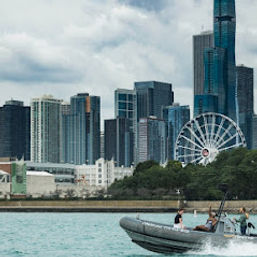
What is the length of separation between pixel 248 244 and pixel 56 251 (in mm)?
14825

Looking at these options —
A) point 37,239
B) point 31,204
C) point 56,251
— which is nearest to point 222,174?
point 31,204

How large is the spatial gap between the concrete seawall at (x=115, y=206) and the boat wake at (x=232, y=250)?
88408 millimetres

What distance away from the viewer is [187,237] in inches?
1881

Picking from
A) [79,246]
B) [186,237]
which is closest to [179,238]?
[186,237]

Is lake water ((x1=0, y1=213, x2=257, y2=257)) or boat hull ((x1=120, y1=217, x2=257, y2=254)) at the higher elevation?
boat hull ((x1=120, y1=217, x2=257, y2=254))

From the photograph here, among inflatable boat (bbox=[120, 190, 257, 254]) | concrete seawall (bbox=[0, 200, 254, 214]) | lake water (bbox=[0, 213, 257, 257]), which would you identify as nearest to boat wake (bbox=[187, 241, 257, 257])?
lake water (bbox=[0, 213, 257, 257])

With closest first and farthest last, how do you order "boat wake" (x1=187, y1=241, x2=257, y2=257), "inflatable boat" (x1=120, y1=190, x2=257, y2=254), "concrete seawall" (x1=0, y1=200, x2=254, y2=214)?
"boat wake" (x1=187, y1=241, x2=257, y2=257)
"inflatable boat" (x1=120, y1=190, x2=257, y2=254)
"concrete seawall" (x1=0, y1=200, x2=254, y2=214)

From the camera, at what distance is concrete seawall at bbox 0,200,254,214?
5527 inches

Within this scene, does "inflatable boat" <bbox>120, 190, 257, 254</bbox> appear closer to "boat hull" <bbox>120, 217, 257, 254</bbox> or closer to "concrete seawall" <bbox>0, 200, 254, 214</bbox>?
"boat hull" <bbox>120, 217, 257, 254</bbox>

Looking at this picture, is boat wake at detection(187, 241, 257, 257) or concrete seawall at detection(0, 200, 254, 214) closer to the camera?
boat wake at detection(187, 241, 257, 257)

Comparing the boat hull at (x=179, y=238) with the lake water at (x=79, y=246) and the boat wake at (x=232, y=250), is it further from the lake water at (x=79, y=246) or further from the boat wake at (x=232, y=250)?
the lake water at (x=79, y=246)

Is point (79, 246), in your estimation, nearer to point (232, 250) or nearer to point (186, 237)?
point (186, 237)

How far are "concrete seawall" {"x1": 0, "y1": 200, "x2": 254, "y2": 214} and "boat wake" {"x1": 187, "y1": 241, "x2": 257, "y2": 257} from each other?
88408mm

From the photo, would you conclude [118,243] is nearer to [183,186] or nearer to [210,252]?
[210,252]
